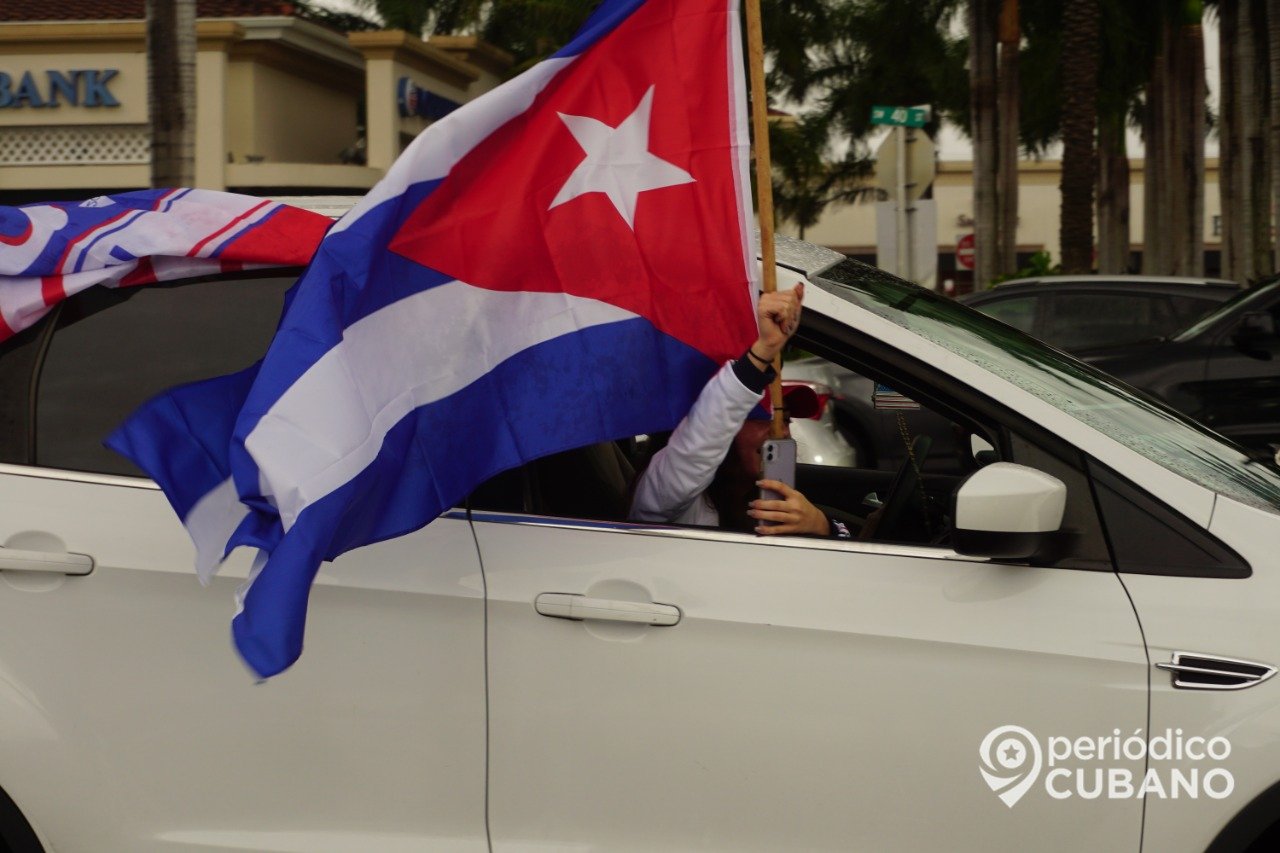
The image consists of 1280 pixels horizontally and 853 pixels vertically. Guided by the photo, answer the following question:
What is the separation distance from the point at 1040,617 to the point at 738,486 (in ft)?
2.74

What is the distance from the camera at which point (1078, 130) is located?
20469 mm

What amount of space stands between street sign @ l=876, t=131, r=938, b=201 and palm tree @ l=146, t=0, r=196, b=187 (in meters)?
6.16

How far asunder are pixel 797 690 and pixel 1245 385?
818 centimetres

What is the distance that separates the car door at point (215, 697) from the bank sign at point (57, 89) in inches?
785

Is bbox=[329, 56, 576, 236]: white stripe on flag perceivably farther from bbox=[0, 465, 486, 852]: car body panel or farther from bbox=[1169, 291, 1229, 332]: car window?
bbox=[1169, 291, 1229, 332]: car window

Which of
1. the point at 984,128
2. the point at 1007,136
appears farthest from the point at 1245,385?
the point at 1007,136

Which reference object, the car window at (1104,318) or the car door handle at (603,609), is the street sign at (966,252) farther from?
the car door handle at (603,609)

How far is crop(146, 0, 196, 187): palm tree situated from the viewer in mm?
8773

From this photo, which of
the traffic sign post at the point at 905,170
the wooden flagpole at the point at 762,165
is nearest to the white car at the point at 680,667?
the wooden flagpole at the point at 762,165

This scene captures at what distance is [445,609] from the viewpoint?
2.93 meters

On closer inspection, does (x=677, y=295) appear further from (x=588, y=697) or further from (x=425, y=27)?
(x=425, y=27)

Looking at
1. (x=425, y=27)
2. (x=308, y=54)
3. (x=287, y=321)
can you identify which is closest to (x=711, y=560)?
(x=287, y=321)

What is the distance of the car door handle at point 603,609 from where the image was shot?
287 cm

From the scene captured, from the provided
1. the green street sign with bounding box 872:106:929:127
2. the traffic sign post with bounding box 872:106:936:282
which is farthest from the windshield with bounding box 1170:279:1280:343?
the green street sign with bounding box 872:106:929:127
